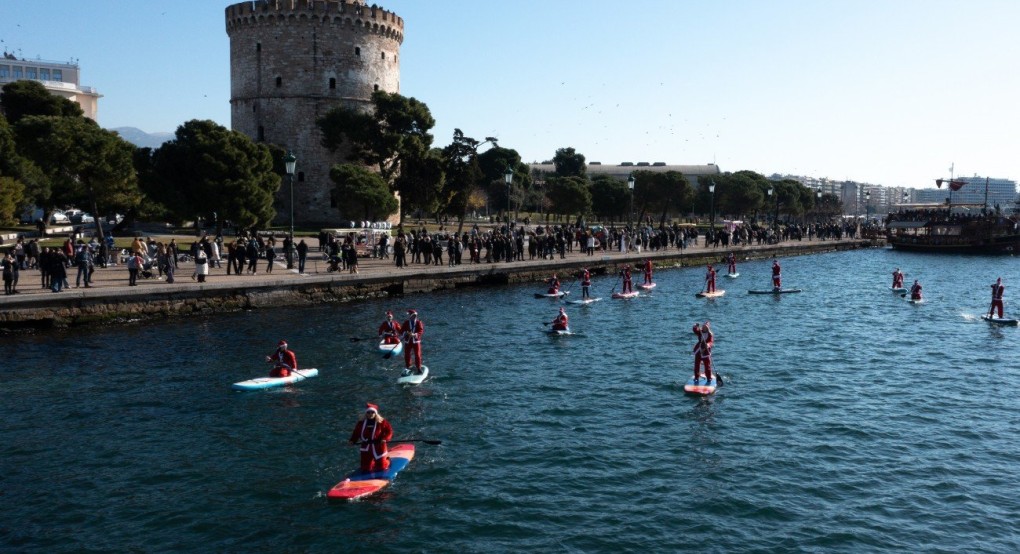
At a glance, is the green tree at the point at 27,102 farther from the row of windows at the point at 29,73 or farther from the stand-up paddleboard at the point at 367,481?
the row of windows at the point at 29,73

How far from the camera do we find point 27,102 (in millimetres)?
56281

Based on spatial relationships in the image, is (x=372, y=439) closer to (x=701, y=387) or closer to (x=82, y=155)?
(x=701, y=387)

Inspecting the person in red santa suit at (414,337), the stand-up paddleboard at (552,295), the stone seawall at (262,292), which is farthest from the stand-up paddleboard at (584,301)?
the person in red santa suit at (414,337)

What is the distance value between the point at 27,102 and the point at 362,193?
2402cm

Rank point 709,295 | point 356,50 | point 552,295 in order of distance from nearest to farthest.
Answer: point 552,295 → point 709,295 → point 356,50

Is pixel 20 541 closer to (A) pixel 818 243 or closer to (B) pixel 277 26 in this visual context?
(B) pixel 277 26

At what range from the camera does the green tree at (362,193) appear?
6128 centimetres

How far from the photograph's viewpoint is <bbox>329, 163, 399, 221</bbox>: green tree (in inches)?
2413

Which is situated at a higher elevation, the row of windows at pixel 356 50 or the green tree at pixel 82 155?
the row of windows at pixel 356 50

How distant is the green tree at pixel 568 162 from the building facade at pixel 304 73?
64.5 metres

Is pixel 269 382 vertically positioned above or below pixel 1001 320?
below

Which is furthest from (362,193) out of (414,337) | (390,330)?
(414,337)

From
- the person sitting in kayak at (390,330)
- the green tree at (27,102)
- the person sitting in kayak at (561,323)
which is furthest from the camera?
the green tree at (27,102)

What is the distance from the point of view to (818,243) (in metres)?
83.6
